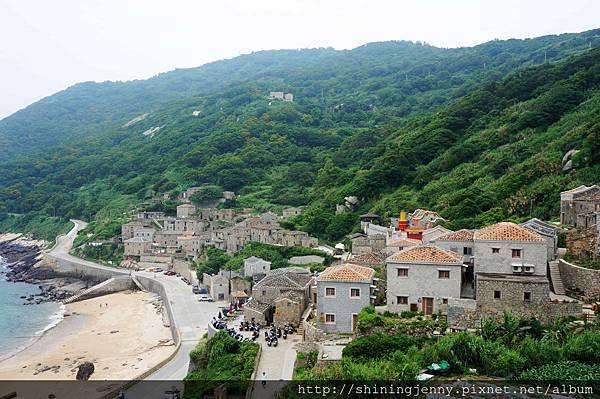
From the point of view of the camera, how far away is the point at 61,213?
101000mm

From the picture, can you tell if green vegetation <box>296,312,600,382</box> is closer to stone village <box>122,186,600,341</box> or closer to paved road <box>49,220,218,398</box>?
stone village <box>122,186,600,341</box>

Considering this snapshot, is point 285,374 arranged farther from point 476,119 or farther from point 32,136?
point 32,136

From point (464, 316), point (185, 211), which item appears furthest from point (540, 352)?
point (185, 211)

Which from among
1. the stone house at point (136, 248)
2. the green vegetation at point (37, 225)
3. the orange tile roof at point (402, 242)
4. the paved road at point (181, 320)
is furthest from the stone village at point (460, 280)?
the green vegetation at point (37, 225)

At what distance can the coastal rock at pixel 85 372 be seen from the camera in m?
30.4

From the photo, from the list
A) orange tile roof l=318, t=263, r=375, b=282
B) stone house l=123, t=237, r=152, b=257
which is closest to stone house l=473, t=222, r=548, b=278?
orange tile roof l=318, t=263, r=375, b=282

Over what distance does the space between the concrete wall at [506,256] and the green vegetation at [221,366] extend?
394 inches

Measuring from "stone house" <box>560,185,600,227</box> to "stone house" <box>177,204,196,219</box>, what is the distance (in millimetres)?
54951

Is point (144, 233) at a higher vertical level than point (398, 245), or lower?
lower

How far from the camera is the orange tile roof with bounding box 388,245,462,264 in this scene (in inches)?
840

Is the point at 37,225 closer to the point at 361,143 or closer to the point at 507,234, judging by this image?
the point at 361,143

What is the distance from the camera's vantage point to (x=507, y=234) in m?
21.3

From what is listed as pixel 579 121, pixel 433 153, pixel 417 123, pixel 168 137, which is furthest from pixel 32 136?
pixel 579 121

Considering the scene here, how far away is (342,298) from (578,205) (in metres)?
14.0
